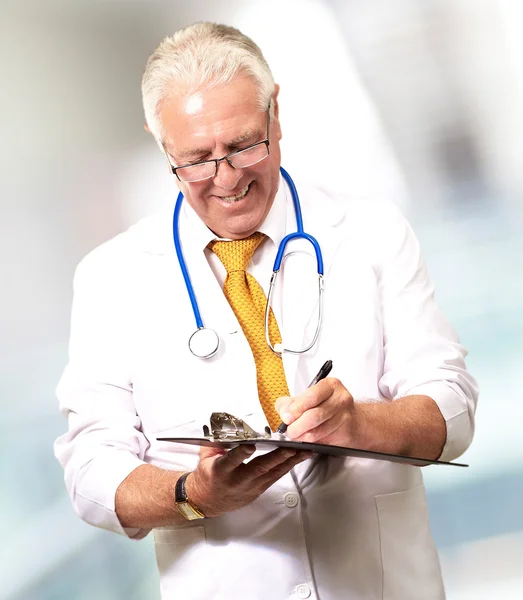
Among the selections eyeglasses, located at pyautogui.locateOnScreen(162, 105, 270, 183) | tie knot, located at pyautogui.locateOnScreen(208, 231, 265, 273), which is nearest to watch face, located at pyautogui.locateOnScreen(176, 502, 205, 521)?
tie knot, located at pyautogui.locateOnScreen(208, 231, 265, 273)

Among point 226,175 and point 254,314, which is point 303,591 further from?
point 226,175

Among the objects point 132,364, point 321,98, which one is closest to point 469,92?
point 321,98

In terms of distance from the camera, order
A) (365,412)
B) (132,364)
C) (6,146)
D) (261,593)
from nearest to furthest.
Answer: (365,412)
(261,593)
(132,364)
(6,146)

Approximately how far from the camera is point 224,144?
1.77 metres

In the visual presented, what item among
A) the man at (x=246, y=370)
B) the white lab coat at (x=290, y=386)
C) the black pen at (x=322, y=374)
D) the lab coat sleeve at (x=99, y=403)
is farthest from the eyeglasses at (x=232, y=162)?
the black pen at (x=322, y=374)

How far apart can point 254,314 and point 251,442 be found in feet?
1.99

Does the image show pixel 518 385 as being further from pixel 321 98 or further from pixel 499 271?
pixel 321 98

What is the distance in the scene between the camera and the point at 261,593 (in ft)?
5.61

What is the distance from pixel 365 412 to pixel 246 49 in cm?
75

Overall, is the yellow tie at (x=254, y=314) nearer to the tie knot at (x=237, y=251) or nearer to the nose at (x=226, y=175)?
the tie knot at (x=237, y=251)

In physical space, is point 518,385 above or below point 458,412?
below

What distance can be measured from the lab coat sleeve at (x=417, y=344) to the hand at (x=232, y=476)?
1.14 ft

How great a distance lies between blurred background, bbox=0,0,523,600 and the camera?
307 centimetres

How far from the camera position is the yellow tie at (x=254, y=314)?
1.79 m
